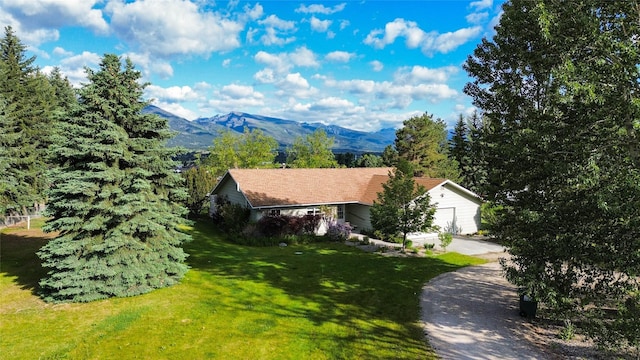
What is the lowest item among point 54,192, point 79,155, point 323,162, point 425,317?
point 425,317

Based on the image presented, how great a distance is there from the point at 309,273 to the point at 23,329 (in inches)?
402

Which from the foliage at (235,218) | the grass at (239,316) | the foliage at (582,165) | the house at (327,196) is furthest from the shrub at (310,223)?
the foliage at (582,165)

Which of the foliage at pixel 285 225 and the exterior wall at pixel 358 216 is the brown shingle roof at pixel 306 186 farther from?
the foliage at pixel 285 225

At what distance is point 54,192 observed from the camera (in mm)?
12633

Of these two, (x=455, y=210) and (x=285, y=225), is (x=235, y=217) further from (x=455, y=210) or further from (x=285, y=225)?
(x=455, y=210)

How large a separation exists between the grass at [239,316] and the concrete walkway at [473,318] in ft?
1.83

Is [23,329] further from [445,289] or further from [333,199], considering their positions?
[333,199]

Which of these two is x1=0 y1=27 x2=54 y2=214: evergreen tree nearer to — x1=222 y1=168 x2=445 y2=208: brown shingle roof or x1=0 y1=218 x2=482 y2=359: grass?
x1=0 y1=218 x2=482 y2=359: grass

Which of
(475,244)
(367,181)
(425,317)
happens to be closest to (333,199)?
(367,181)

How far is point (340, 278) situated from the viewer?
15.5 meters

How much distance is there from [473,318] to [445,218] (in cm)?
1640

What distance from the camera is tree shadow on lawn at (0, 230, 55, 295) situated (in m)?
14.7

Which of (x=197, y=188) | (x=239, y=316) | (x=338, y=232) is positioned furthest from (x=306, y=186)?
(x=239, y=316)

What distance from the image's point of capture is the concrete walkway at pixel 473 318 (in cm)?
924
